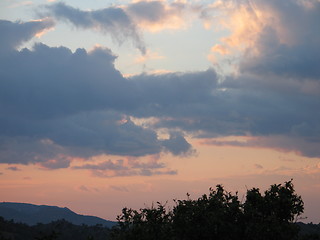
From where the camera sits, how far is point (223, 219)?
187ft

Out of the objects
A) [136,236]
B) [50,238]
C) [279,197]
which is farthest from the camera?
[279,197]

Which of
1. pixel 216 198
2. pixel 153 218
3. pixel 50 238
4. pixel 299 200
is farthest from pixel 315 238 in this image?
pixel 50 238

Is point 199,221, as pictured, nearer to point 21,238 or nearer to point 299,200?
point 299,200

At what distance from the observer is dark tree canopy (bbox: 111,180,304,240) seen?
5594 cm

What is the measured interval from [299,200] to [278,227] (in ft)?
20.5

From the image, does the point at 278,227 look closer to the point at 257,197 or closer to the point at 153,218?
the point at 257,197

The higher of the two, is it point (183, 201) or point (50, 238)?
point (183, 201)

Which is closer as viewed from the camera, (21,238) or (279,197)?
(279,197)

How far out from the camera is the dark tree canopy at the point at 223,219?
55938 mm

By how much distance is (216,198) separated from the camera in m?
59.9

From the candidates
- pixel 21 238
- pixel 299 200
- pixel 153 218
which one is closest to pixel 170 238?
pixel 153 218

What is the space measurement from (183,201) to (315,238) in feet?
101

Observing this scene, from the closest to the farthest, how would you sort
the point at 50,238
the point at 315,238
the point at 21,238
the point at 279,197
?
the point at 50,238 → the point at 279,197 → the point at 315,238 → the point at 21,238

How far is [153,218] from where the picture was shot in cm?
5819
